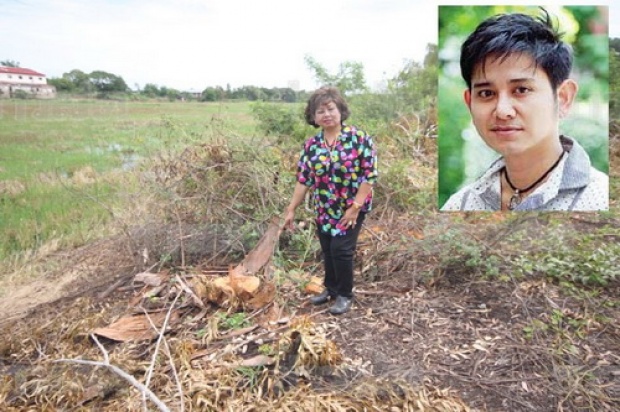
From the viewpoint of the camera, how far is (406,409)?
2150 mm

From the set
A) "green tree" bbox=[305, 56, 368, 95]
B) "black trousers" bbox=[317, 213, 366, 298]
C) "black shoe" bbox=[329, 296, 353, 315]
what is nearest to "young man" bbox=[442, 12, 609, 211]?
"black trousers" bbox=[317, 213, 366, 298]

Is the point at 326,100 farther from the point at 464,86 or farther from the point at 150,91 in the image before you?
the point at 150,91

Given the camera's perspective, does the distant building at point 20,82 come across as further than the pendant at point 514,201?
Yes

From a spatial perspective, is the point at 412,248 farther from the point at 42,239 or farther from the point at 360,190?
the point at 42,239

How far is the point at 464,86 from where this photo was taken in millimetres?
2701

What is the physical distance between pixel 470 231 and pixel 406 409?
1.65m

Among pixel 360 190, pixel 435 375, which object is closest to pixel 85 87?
pixel 360 190

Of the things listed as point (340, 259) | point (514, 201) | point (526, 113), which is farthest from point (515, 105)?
point (340, 259)

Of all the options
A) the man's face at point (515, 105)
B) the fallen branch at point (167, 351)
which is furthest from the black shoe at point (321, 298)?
the man's face at point (515, 105)

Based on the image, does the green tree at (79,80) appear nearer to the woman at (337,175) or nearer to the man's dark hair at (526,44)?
the woman at (337,175)

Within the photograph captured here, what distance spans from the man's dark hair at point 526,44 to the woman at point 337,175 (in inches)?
30.3

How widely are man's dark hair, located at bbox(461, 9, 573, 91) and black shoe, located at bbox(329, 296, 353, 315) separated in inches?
57.9

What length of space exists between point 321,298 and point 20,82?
18.8ft

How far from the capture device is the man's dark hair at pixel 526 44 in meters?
2.51
